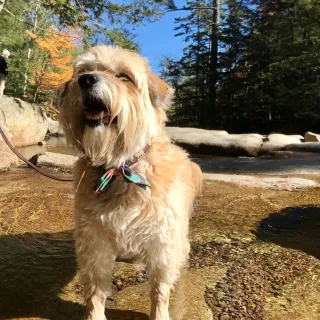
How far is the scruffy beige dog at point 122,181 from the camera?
7.79 feet

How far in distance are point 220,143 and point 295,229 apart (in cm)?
1151

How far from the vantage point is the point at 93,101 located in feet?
7.50

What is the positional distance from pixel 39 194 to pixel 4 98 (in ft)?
37.8

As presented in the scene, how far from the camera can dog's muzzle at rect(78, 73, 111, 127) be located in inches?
85.7

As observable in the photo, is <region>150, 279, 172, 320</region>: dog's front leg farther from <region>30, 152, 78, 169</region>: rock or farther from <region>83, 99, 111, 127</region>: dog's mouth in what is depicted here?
<region>30, 152, 78, 169</region>: rock

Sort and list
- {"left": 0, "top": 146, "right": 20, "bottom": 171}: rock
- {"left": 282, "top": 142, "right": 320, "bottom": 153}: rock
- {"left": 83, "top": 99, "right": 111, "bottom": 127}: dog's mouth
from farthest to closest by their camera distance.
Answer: {"left": 282, "top": 142, "right": 320, "bottom": 153}: rock < {"left": 0, "top": 146, "right": 20, "bottom": 171}: rock < {"left": 83, "top": 99, "right": 111, "bottom": 127}: dog's mouth

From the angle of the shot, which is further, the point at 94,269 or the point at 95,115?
the point at 94,269

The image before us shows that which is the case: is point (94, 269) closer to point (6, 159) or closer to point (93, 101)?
point (93, 101)

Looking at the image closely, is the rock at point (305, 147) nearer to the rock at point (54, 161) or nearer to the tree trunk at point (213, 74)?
the rock at point (54, 161)

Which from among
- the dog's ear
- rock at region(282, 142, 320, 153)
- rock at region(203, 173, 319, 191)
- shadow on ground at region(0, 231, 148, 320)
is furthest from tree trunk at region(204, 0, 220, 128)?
the dog's ear

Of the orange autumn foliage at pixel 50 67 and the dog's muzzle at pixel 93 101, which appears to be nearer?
the dog's muzzle at pixel 93 101

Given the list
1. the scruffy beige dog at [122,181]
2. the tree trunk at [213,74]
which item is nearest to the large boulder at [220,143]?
the scruffy beige dog at [122,181]

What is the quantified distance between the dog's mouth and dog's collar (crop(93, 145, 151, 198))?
344mm

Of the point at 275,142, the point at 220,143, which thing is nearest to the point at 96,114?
the point at 220,143
